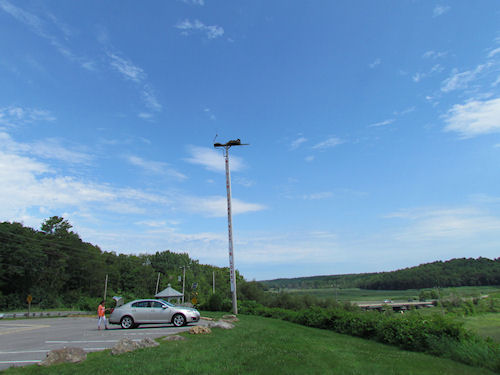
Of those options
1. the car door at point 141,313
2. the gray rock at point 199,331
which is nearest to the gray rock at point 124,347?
the gray rock at point 199,331

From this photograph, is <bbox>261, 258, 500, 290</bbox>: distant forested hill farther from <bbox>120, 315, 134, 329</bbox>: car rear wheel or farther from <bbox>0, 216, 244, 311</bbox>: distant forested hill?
<bbox>120, 315, 134, 329</bbox>: car rear wheel

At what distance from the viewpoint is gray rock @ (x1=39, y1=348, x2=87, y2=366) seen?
23.0ft

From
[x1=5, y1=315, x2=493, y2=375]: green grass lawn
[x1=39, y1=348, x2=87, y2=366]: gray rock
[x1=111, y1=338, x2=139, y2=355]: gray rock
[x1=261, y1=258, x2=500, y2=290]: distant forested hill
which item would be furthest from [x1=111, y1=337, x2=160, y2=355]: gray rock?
[x1=261, y1=258, x2=500, y2=290]: distant forested hill

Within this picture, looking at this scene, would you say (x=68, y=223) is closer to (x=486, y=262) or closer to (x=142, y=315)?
(x=142, y=315)

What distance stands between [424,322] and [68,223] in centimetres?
6982

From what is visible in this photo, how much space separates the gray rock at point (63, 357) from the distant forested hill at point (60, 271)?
31.0m

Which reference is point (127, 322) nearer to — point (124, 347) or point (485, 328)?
point (124, 347)

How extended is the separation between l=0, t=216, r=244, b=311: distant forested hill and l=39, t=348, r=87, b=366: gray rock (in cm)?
3104

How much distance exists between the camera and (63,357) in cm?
720

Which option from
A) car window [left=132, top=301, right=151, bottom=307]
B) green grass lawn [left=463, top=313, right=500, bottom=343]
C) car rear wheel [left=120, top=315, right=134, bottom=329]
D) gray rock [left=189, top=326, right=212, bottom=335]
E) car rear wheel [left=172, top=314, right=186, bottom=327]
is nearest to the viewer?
gray rock [left=189, top=326, right=212, bottom=335]

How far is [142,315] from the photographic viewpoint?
52.5 ft

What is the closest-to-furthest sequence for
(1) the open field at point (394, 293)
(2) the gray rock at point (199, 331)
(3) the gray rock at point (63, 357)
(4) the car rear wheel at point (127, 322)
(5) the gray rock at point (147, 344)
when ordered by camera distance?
(3) the gray rock at point (63, 357)
(5) the gray rock at point (147, 344)
(2) the gray rock at point (199, 331)
(4) the car rear wheel at point (127, 322)
(1) the open field at point (394, 293)

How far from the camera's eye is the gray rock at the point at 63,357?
7012mm

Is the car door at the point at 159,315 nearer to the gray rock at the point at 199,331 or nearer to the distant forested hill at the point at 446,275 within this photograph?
the gray rock at the point at 199,331
